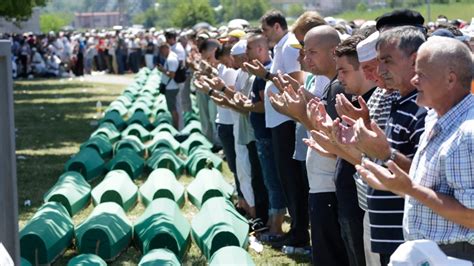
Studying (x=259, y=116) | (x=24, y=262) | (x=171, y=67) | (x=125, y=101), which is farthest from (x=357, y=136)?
(x=125, y=101)

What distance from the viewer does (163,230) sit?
29.8ft

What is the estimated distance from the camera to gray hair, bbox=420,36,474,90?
4.55 metres

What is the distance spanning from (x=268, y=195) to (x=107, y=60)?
130ft

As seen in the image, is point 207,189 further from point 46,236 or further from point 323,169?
point 323,169

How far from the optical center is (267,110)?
31.7ft

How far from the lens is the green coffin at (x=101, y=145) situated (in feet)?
51.9

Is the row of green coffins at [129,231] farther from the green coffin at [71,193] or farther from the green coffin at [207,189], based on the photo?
the green coffin at [71,193]

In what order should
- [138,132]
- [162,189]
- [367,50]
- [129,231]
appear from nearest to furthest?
[367,50] < [129,231] < [162,189] < [138,132]

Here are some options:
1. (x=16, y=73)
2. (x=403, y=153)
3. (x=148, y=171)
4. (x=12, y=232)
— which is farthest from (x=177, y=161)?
(x=16, y=73)

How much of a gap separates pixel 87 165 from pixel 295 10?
30.5 feet

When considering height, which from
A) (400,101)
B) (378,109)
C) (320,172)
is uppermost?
(400,101)

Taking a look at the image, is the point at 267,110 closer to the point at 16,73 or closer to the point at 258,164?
the point at 258,164

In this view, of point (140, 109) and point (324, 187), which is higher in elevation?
point (324, 187)

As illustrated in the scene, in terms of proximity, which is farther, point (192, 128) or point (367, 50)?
point (192, 128)
